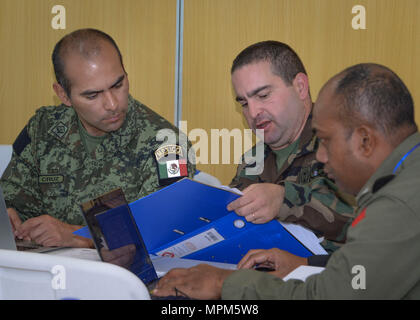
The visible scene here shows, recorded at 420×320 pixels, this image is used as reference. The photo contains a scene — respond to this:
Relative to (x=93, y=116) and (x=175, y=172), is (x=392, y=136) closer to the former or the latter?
(x=175, y=172)

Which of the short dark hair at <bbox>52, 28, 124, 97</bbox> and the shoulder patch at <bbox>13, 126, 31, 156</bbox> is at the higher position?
the short dark hair at <bbox>52, 28, 124, 97</bbox>

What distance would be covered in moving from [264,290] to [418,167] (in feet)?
1.17

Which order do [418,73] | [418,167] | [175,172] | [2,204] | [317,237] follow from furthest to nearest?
[418,73] → [175,172] → [317,237] → [2,204] → [418,167]

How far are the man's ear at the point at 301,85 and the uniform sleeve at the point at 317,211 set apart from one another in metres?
0.52

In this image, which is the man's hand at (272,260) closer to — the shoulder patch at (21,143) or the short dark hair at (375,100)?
the short dark hair at (375,100)

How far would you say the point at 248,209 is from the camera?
3.96 feet

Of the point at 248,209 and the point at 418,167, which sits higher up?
the point at 418,167

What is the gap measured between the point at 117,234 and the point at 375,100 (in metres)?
0.64

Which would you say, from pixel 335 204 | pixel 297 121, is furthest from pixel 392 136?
pixel 297 121

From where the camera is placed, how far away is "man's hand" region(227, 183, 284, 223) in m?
1.21

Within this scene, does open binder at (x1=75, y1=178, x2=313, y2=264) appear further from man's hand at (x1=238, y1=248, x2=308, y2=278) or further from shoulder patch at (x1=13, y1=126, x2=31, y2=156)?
shoulder patch at (x1=13, y1=126, x2=31, y2=156)

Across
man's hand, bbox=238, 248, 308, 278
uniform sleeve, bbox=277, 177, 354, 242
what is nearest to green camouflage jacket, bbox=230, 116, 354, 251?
uniform sleeve, bbox=277, 177, 354, 242

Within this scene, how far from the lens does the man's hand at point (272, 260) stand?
115cm

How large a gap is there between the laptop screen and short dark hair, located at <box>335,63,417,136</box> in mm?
553
